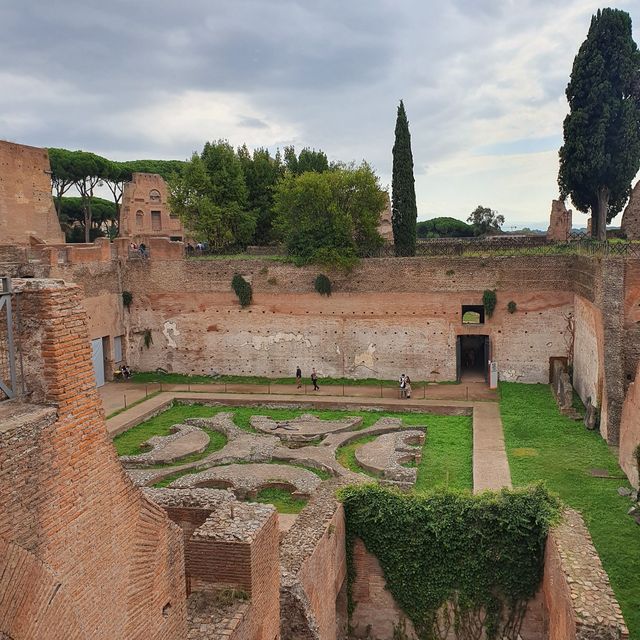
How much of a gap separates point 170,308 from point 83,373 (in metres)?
18.9

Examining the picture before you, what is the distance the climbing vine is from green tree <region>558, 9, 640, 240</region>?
1834cm

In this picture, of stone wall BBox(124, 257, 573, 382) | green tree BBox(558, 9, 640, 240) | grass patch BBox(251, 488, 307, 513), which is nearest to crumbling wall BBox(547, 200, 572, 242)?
green tree BBox(558, 9, 640, 240)

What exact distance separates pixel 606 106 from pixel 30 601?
81.7 ft

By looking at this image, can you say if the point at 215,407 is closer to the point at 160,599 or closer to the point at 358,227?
the point at 358,227

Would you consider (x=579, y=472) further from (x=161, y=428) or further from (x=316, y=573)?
(x=161, y=428)

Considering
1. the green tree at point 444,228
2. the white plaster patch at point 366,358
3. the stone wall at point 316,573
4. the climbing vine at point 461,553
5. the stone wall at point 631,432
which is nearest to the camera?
the stone wall at point 316,573

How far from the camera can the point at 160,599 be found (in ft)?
18.0

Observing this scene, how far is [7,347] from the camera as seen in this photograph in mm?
4492

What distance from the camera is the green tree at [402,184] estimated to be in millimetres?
23688

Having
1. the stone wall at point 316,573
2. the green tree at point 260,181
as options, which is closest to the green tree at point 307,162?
the green tree at point 260,181

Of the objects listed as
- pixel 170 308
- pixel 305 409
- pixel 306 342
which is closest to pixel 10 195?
pixel 170 308

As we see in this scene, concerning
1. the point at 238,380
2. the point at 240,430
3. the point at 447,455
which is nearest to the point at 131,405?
the point at 238,380

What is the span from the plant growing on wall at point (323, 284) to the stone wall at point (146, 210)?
17.0m

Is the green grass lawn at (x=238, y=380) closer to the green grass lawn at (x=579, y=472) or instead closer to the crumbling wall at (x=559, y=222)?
the green grass lawn at (x=579, y=472)
